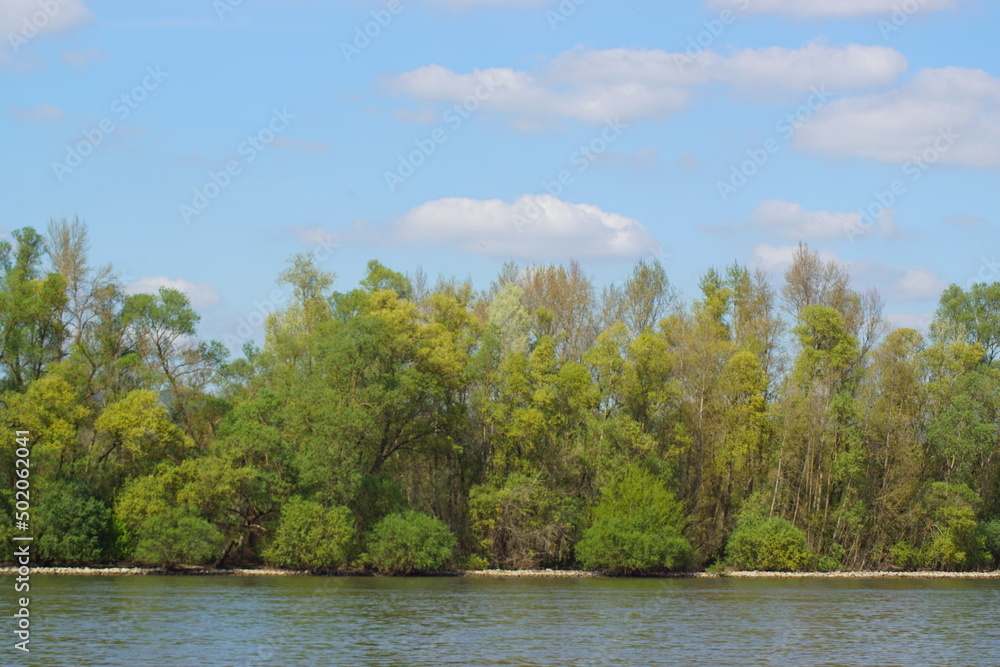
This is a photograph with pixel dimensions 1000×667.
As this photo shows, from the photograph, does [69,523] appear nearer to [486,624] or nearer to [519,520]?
[519,520]

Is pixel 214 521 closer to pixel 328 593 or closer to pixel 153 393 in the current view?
pixel 153 393

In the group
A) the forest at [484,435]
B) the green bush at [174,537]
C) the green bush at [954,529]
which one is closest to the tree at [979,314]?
the forest at [484,435]

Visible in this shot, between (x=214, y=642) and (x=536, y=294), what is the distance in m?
45.9

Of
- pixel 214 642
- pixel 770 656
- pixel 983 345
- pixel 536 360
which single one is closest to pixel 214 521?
pixel 536 360

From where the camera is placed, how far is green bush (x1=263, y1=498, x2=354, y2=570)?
162 ft

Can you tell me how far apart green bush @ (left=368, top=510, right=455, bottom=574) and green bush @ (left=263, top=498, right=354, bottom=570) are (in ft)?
4.58

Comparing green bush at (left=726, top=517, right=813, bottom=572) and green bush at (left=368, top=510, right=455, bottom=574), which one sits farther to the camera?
green bush at (left=726, top=517, right=813, bottom=572)

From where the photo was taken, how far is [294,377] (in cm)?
5541

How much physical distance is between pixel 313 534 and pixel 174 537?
622 centimetres

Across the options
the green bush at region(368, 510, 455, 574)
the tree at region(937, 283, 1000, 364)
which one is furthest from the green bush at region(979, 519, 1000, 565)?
the green bush at region(368, 510, 455, 574)

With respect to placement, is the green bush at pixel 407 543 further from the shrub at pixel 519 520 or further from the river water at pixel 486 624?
the shrub at pixel 519 520

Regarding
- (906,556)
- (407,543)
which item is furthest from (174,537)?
(906,556)

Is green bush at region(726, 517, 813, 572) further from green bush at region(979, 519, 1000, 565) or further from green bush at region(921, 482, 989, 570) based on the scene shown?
green bush at region(979, 519, 1000, 565)

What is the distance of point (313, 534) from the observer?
162 feet
